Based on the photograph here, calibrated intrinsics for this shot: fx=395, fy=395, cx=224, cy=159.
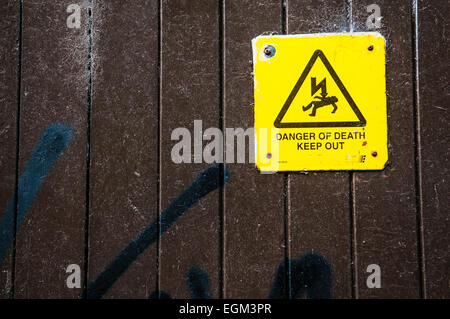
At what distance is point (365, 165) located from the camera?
872 millimetres

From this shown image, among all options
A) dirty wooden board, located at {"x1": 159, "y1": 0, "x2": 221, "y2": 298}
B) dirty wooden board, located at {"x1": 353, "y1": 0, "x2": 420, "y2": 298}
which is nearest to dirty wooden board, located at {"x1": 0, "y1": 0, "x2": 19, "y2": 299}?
dirty wooden board, located at {"x1": 159, "y1": 0, "x2": 221, "y2": 298}

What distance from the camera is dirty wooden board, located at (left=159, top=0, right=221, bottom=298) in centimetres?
88

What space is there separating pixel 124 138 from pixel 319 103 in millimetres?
447

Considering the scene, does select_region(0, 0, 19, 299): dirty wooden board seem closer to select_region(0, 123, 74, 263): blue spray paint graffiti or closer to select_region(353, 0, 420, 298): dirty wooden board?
select_region(0, 123, 74, 263): blue spray paint graffiti

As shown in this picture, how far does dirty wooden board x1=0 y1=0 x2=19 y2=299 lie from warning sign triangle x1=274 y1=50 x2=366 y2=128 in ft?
2.01

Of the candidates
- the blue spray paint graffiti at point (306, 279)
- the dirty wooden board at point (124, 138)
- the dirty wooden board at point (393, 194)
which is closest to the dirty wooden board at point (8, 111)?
the dirty wooden board at point (124, 138)

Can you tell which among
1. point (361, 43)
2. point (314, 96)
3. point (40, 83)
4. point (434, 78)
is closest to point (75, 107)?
point (40, 83)

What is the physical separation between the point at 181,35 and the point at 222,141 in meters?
0.26

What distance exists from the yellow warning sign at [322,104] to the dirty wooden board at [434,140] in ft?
0.30

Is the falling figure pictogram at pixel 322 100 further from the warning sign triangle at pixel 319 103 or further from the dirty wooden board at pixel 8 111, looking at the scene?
the dirty wooden board at pixel 8 111

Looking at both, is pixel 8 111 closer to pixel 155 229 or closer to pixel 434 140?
pixel 155 229

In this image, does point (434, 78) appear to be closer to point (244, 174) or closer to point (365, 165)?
point (365, 165)

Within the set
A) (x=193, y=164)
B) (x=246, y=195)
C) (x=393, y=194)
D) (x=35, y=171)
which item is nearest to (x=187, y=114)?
(x=193, y=164)

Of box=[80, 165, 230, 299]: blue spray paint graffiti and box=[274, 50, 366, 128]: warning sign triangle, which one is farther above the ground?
box=[274, 50, 366, 128]: warning sign triangle
